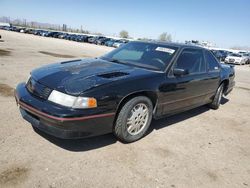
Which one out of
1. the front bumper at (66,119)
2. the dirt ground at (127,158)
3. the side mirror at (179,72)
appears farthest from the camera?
the side mirror at (179,72)

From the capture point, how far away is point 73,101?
3125 millimetres

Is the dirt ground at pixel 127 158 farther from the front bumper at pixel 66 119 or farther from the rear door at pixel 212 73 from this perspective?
the rear door at pixel 212 73

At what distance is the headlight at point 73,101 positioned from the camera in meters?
3.12

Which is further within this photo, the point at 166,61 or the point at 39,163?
the point at 166,61

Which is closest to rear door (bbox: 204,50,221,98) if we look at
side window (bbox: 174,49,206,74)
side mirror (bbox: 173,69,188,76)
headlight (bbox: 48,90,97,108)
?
side window (bbox: 174,49,206,74)

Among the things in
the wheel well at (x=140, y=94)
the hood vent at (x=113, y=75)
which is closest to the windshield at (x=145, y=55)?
the wheel well at (x=140, y=94)

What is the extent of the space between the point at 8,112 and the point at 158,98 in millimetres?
2821

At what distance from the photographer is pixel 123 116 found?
3.59m

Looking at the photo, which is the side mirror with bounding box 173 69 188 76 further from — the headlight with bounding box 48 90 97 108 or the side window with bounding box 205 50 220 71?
the headlight with bounding box 48 90 97 108

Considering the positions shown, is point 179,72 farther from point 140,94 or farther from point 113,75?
point 113,75

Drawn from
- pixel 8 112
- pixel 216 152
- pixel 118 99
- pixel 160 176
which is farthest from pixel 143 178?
pixel 8 112

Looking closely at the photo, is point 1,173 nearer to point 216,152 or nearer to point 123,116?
point 123,116

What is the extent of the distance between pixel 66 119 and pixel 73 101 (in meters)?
0.24

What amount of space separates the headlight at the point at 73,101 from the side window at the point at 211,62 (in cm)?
338
